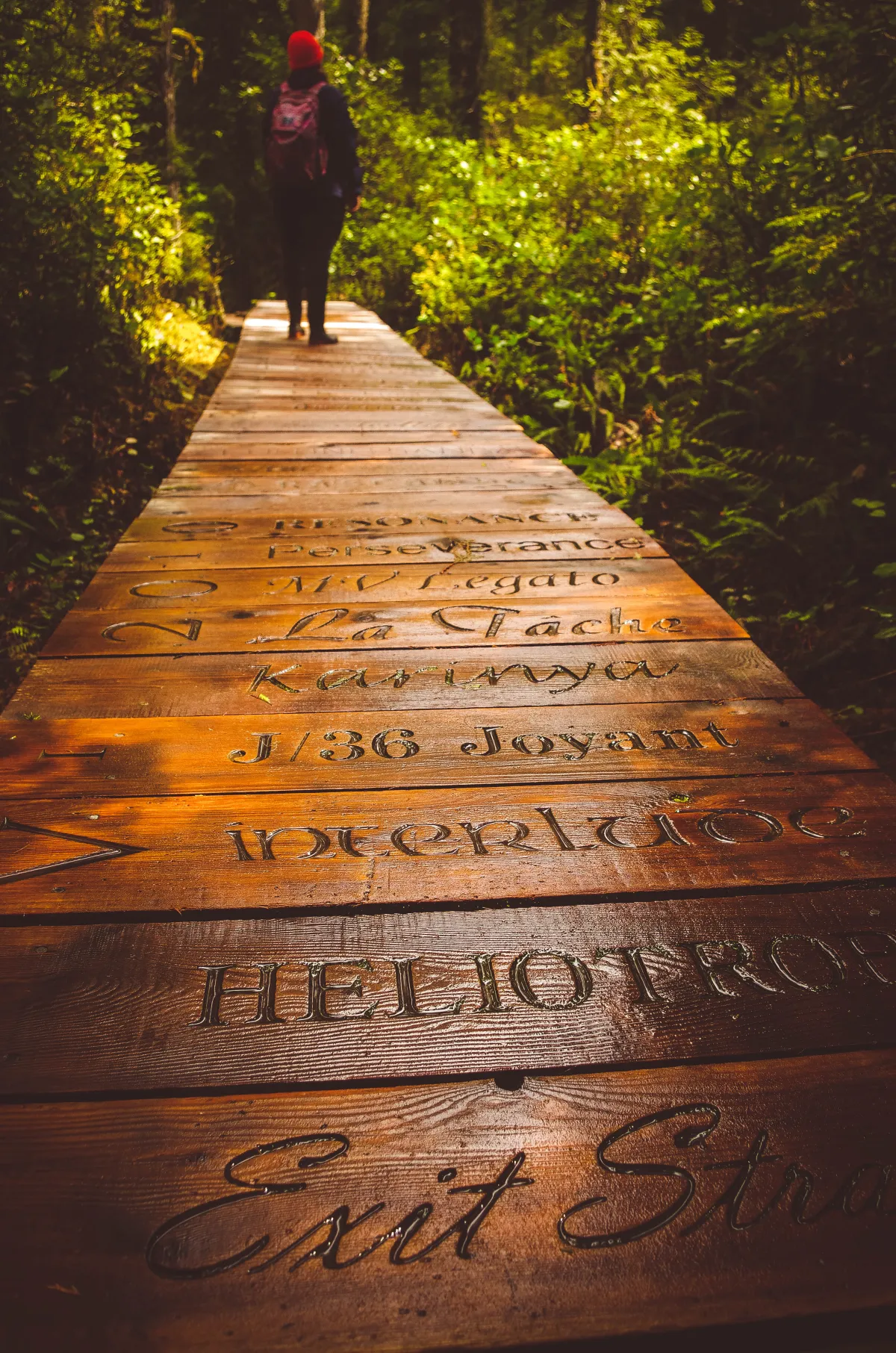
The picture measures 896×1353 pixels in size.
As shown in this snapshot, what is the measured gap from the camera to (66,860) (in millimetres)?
1351

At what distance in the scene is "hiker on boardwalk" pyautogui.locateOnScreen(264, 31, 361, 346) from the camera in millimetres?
6258

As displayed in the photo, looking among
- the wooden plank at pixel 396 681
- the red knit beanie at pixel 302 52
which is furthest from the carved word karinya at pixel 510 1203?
the red knit beanie at pixel 302 52

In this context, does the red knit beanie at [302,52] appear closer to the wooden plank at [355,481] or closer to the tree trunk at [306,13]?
the wooden plank at [355,481]

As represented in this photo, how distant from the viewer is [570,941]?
3.97 feet

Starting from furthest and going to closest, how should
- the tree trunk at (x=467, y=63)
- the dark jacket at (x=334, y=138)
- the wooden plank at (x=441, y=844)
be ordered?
the tree trunk at (x=467, y=63) → the dark jacket at (x=334, y=138) → the wooden plank at (x=441, y=844)

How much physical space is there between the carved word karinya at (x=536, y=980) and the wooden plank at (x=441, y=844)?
123 mm

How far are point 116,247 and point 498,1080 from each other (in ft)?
24.0

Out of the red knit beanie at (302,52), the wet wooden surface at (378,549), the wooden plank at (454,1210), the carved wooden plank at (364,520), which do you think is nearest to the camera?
the wooden plank at (454,1210)

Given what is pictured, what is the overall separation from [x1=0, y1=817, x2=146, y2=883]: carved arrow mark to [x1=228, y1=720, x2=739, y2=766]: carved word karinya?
30 cm

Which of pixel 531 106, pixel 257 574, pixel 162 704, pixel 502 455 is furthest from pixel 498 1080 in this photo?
pixel 531 106

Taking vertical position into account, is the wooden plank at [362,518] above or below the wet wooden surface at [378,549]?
above

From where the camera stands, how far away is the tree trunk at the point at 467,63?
48.7 ft

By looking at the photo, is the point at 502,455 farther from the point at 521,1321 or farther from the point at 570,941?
the point at 521,1321

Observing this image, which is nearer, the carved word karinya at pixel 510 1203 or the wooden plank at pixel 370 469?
the carved word karinya at pixel 510 1203
